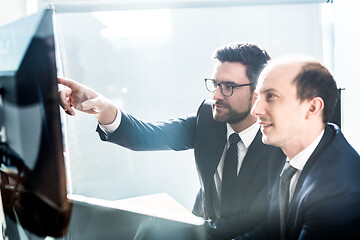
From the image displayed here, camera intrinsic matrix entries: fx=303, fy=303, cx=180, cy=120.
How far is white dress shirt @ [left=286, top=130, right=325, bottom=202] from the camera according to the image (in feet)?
2.65

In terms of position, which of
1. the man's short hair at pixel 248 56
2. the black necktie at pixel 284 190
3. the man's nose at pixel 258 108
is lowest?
the black necktie at pixel 284 190

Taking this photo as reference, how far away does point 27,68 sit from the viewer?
2.04ft

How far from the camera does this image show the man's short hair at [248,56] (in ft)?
2.86

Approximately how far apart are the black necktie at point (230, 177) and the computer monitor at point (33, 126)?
1.59 feet

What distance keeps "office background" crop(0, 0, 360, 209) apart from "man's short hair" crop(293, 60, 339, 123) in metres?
0.16

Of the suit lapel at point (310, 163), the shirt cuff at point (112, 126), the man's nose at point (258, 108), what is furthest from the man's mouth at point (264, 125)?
the shirt cuff at point (112, 126)

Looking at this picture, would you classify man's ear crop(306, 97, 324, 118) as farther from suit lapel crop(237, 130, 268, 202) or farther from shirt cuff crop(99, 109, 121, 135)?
shirt cuff crop(99, 109, 121, 135)

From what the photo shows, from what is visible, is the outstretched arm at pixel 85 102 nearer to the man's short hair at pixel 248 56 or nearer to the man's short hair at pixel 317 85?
the man's short hair at pixel 248 56

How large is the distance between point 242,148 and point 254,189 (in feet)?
0.43

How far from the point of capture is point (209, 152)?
103 centimetres

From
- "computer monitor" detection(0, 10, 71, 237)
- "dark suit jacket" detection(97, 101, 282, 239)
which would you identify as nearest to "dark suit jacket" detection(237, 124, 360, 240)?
"dark suit jacket" detection(97, 101, 282, 239)

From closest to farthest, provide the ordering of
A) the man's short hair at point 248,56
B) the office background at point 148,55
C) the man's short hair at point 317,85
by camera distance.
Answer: the man's short hair at point 317,85, the man's short hair at point 248,56, the office background at point 148,55

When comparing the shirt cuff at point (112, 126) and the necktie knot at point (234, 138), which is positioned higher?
the shirt cuff at point (112, 126)

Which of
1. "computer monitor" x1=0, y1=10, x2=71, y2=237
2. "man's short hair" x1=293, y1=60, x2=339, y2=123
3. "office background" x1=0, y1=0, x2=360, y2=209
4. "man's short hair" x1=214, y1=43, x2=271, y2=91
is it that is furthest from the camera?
"office background" x1=0, y1=0, x2=360, y2=209
